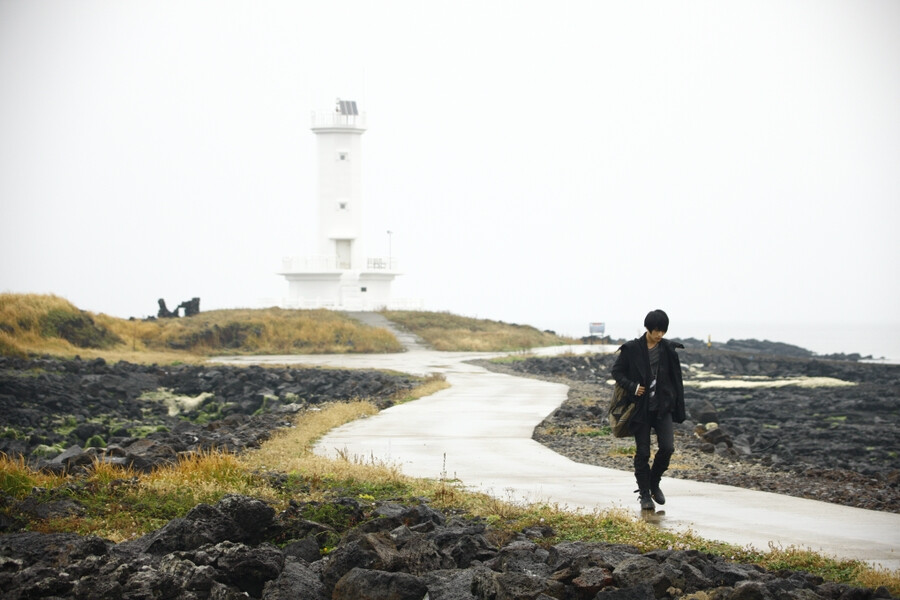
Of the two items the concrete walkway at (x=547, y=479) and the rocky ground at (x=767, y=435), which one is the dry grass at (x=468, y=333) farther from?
the concrete walkway at (x=547, y=479)

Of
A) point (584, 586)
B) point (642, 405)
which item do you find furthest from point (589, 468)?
point (584, 586)

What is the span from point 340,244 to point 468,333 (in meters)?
14.1

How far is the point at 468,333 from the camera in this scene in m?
51.8

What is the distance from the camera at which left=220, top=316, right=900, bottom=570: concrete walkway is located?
909 cm

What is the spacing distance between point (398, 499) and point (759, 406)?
2136cm

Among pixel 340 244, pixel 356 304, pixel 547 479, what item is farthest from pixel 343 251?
pixel 547 479

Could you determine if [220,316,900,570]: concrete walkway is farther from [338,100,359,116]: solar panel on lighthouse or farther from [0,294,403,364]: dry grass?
[338,100,359,116]: solar panel on lighthouse

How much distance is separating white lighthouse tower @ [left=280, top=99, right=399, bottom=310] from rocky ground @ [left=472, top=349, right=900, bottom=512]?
2058cm

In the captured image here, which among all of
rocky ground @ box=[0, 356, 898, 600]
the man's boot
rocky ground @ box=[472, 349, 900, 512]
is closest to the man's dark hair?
the man's boot

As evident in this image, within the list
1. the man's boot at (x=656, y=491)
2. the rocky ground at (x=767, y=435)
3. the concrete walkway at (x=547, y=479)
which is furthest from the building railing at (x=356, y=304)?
the man's boot at (x=656, y=491)

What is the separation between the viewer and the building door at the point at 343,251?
62438 millimetres

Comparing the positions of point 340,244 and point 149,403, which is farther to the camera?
point 340,244

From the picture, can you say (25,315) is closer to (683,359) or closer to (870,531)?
(683,359)

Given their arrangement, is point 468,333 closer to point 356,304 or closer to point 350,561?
point 356,304
